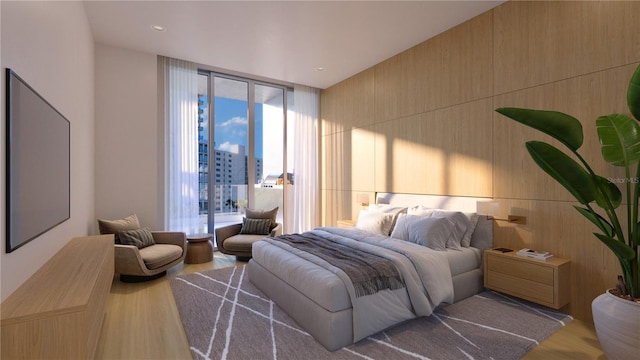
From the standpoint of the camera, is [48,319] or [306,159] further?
[306,159]

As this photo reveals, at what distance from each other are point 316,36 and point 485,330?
3.86m

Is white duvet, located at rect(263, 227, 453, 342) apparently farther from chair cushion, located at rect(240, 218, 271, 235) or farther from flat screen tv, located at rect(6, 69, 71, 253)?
flat screen tv, located at rect(6, 69, 71, 253)

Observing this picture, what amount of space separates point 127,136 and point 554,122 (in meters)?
5.24

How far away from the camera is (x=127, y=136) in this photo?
4.75m

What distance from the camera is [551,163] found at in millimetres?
2322

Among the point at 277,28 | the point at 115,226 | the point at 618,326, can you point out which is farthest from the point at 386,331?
the point at 277,28

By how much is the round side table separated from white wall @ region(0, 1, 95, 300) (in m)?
1.30

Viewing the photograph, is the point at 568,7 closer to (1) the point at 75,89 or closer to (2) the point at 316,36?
(2) the point at 316,36

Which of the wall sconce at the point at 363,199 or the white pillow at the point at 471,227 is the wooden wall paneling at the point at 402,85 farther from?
the white pillow at the point at 471,227

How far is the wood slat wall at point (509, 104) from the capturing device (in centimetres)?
281

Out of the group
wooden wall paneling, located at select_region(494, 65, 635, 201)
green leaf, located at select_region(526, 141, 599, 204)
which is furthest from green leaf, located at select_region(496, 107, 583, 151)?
wooden wall paneling, located at select_region(494, 65, 635, 201)

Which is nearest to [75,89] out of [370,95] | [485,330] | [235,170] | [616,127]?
[235,170]

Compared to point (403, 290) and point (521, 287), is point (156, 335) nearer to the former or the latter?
point (403, 290)

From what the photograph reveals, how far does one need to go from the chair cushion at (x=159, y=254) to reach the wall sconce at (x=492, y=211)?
3815 mm
